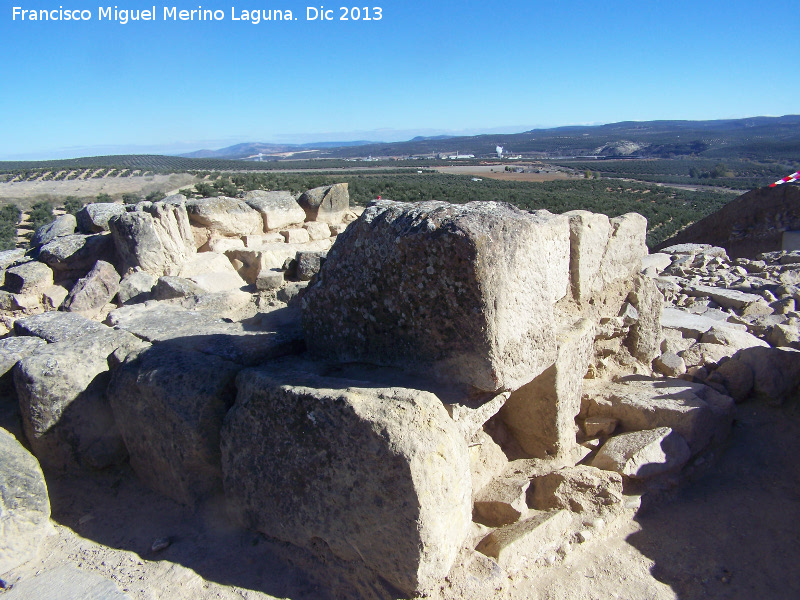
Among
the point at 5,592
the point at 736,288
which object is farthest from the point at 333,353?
the point at 736,288

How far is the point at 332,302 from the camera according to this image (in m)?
2.93

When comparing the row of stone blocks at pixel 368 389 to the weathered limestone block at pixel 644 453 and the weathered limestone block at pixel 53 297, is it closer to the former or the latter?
the weathered limestone block at pixel 644 453

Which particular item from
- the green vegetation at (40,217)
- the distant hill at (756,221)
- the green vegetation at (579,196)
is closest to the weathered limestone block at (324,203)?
the distant hill at (756,221)

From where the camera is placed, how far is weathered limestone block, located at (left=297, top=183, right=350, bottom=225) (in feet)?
25.7

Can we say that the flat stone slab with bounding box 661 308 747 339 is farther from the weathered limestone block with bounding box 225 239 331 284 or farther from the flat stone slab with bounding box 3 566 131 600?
the flat stone slab with bounding box 3 566 131 600

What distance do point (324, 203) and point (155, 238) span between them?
2521 mm

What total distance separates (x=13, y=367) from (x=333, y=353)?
217 centimetres

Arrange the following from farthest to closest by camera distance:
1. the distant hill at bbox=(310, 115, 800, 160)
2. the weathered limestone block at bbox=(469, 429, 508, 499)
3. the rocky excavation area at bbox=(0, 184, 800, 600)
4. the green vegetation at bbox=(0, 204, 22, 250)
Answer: the distant hill at bbox=(310, 115, 800, 160)
the green vegetation at bbox=(0, 204, 22, 250)
the weathered limestone block at bbox=(469, 429, 508, 499)
the rocky excavation area at bbox=(0, 184, 800, 600)

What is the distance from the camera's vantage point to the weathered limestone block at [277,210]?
24.3ft

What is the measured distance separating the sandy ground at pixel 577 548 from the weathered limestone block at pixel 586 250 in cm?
131

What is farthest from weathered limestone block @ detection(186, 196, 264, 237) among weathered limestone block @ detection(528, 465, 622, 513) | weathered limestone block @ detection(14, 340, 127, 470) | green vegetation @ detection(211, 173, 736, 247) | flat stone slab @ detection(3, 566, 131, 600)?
green vegetation @ detection(211, 173, 736, 247)

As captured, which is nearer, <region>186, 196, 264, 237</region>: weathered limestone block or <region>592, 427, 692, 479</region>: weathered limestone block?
<region>592, 427, 692, 479</region>: weathered limestone block

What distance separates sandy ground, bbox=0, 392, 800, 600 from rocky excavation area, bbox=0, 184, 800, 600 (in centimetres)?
1

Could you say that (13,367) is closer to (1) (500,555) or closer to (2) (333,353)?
(2) (333,353)
